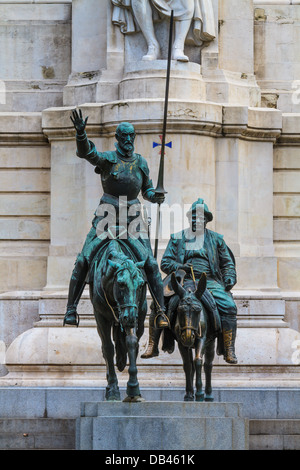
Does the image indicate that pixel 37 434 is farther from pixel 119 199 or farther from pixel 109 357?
pixel 119 199

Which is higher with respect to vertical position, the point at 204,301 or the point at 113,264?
the point at 113,264

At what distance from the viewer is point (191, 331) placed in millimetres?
23328

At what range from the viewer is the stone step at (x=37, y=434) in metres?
24.4

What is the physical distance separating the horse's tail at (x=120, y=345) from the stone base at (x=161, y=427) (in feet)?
4.12

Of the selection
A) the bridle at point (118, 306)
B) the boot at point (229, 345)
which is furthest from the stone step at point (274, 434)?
the bridle at point (118, 306)

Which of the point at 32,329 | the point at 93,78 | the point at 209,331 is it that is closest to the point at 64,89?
the point at 93,78

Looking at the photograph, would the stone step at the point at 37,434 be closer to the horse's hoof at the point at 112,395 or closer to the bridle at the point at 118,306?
the horse's hoof at the point at 112,395

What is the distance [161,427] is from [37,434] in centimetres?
348

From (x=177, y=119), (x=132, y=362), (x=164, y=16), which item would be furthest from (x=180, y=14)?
(x=132, y=362)

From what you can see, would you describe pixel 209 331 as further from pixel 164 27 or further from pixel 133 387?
pixel 164 27

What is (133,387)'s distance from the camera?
879 inches

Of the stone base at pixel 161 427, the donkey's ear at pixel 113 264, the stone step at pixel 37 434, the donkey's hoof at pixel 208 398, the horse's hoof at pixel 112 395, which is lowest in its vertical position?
the stone step at pixel 37 434

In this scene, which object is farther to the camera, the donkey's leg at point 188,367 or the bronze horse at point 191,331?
the donkey's leg at point 188,367

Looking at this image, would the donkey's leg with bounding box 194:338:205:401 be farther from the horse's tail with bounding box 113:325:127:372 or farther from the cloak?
the cloak
